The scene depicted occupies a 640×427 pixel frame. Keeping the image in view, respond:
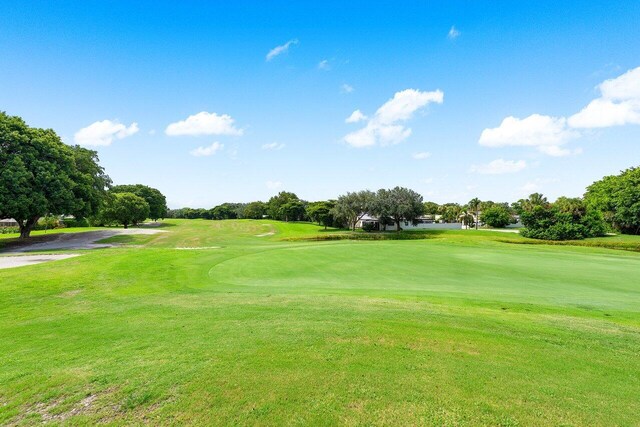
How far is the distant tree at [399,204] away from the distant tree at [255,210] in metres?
69.8

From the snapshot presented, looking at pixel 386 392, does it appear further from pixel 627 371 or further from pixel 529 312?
pixel 529 312

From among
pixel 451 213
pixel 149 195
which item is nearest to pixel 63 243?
pixel 149 195

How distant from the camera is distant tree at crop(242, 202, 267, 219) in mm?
125312

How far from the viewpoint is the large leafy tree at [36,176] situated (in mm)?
30266

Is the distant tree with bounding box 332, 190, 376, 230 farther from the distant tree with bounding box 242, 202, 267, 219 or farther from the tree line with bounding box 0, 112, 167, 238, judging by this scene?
the distant tree with bounding box 242, 202, 267, 219

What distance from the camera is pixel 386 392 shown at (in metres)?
4.48

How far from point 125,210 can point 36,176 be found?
1524 inches

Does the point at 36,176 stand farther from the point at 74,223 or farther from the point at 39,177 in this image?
the point at 74,223

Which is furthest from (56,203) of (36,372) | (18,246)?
(36,372)

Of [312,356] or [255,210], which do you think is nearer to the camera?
[312,356]

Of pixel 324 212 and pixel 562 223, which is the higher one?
pixel 324 212

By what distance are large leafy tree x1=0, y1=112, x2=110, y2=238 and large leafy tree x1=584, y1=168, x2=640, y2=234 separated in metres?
89.4

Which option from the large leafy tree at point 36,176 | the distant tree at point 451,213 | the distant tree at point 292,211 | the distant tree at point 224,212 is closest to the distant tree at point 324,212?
the distant tree at point 292,211

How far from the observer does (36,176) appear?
1268 inches
